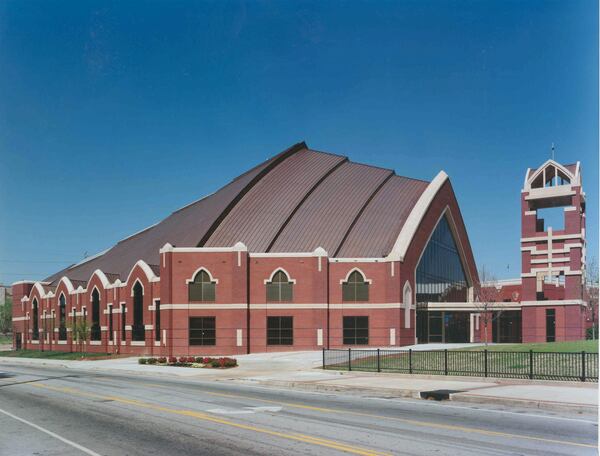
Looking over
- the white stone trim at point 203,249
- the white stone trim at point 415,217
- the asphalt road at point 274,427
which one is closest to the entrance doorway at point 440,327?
the white stone trim at point 415,217

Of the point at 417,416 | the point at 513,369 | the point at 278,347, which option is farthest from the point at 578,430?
the point at 278,347

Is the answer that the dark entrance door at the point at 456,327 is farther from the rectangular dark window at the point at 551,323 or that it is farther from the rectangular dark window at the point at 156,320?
the rectangular dark window at the point at 156,320

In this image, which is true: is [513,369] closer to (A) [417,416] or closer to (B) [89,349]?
(A) [417,416]

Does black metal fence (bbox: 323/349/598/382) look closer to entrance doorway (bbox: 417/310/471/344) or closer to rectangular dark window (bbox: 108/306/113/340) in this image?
entrance doorway (bbox: 417/310/471/344)

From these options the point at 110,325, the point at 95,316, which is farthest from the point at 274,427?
the point at 95,316

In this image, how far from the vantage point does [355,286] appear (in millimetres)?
57094

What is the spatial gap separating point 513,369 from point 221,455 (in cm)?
1966

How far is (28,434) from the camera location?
14977mm

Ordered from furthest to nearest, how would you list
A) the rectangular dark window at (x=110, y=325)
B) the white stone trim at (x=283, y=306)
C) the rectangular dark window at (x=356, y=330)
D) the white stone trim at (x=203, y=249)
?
the rectangular dark window at (x=110, y=325)
the rectangular dark window at (x=356, y=330)
the white stone trim at (x=283, y=306)
the white stone trim at (x=203, y=249)

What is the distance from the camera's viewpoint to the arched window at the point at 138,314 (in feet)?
200

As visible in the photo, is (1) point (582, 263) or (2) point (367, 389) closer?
(2) point (367, 389)

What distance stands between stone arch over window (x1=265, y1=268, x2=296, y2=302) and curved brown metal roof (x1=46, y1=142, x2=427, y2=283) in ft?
13.3

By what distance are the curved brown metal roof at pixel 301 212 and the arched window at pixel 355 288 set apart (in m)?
2.72

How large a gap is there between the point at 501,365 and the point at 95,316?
2013 inches
